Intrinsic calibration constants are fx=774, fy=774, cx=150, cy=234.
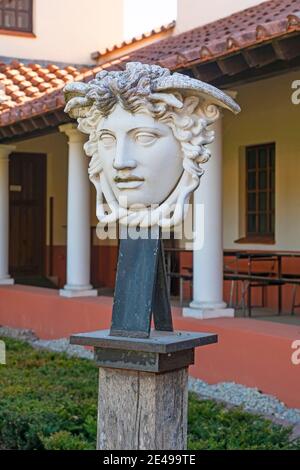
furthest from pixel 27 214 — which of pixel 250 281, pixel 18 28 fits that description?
pixel 250 281

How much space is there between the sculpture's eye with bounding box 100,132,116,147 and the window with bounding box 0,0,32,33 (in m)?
11.0

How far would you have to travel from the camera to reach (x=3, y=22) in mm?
13594

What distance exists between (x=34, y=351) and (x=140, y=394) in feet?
18.7

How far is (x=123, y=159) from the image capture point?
3.21m

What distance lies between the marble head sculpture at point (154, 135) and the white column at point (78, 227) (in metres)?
6.52

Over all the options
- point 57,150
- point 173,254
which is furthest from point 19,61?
point 173,254

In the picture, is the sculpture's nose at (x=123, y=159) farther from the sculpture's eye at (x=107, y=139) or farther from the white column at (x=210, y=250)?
the white column at (x=210, y=250)

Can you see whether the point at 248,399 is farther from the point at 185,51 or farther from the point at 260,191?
the point at 260,191

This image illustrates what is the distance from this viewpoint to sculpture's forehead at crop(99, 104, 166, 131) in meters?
3.21

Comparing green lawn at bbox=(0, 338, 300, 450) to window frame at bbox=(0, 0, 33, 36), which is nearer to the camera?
green lawn at bbox=(0, 338, 300, 450)

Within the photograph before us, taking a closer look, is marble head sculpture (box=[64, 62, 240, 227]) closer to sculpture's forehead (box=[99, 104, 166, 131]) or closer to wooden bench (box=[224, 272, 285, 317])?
sculpture's forehead (box=[99, 104, 166, 131])

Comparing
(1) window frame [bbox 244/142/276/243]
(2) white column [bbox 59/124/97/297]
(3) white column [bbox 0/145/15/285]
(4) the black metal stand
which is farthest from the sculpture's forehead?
(3) white column [bbox 0/145/15/285]

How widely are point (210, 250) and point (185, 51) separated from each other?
1884 millimetres
